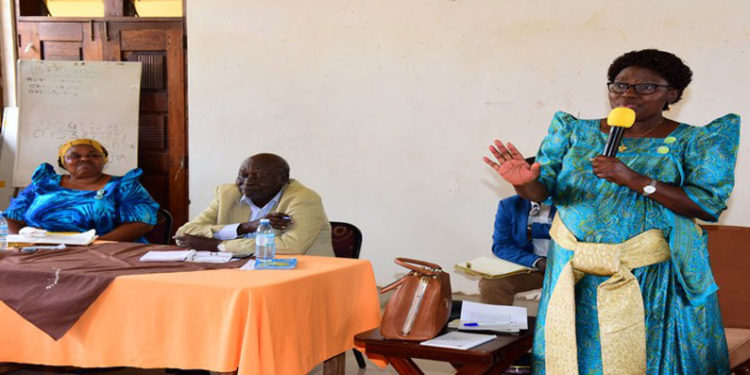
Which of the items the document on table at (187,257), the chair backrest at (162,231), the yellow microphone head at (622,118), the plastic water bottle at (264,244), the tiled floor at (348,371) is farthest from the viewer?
the chair backrest at (162,231)

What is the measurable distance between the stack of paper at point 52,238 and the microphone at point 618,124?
2639mm

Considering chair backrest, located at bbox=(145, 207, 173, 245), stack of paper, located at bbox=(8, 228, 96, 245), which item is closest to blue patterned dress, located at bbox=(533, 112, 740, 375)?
stack of paper, located at bbox=(8, 228, 96, 245)

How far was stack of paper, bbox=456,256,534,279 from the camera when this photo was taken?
3682 mm

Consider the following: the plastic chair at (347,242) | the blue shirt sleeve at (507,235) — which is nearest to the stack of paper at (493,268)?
the blue shirt sleeve at (507,235)

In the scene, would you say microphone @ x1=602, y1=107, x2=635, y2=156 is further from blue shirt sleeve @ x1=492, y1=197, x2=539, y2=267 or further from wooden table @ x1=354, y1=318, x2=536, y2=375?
blue shirt sleeve @ x1=492, y1=197, x2=539, y2=267

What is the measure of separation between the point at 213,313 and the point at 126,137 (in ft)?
13.0

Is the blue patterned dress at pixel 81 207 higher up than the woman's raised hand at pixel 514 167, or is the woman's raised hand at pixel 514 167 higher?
the woman's raised hand at pixel 514 167

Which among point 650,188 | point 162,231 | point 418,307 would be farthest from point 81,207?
point 650,188

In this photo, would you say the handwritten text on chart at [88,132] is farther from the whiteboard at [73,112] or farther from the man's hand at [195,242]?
the man's hand at [195,242]

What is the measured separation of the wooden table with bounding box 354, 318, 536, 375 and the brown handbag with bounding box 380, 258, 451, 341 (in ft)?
0.15

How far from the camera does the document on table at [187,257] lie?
310cm

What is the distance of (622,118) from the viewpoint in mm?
2027

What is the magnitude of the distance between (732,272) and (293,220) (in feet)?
7.18

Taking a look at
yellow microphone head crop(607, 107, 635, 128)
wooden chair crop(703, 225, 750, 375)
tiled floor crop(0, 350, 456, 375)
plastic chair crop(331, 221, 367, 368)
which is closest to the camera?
yellow microphone head crop(607, 107, 635, 128)
